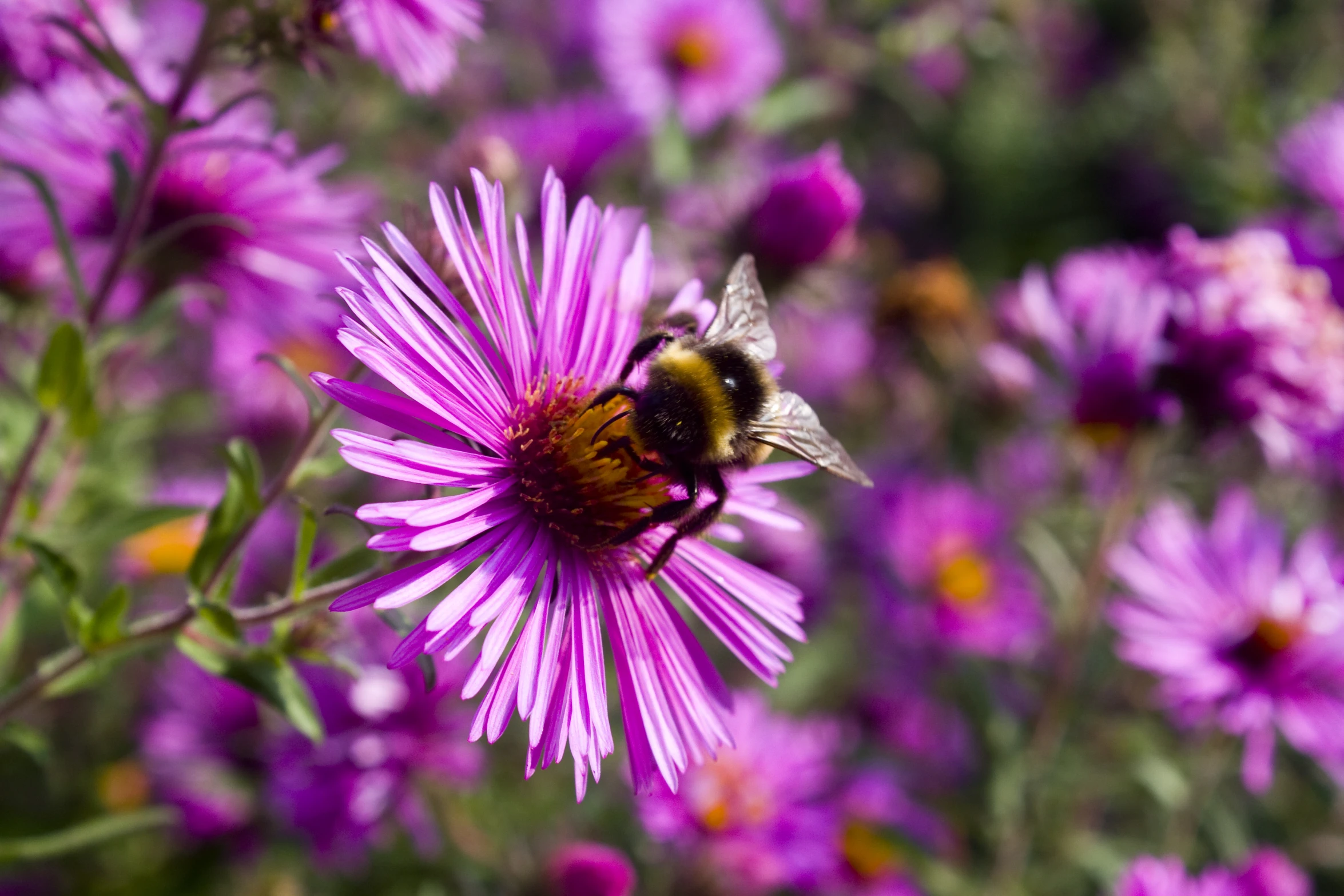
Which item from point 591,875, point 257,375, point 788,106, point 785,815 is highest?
point 788,106

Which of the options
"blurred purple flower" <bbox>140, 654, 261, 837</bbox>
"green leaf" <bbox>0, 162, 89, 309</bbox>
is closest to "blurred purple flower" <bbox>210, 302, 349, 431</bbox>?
"blurred purple flower" <bbox>140, 654, 261, 837</bbox>

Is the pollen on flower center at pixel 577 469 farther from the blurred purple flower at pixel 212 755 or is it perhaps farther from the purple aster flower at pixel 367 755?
the blurred purple flower at pixel 212 755

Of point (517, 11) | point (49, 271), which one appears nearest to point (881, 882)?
point (49, 271)

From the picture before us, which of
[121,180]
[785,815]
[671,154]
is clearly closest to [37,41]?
[121,180]

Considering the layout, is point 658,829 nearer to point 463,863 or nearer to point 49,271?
point 463,863

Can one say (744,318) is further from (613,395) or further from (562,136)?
(562,136)

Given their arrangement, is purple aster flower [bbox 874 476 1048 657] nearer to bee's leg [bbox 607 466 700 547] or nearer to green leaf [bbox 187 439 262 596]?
bee's leg [bbox 607 466 700 547]

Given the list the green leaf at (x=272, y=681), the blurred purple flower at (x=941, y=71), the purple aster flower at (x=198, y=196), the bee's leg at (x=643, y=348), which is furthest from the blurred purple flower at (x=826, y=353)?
the blurred purple flower at (x=941, y=71)
